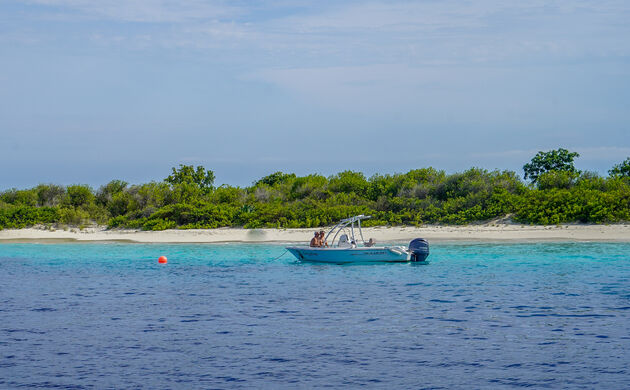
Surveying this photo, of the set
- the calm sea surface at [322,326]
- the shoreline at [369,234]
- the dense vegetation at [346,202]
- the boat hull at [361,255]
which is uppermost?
the dense vegetation at [346,202]

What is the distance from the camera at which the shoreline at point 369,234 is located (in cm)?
3884

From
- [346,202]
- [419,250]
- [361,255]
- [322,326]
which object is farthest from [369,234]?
[322,326]

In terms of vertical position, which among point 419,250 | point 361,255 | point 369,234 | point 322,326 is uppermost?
point 369,234

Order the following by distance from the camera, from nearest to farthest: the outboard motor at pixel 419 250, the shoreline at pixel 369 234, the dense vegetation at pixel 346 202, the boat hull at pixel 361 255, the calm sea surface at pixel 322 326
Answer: the calm sea surface at pixel 322 326 → the outboard motor at pixel 419 250 → the boat hull at pixel 361 255 → the shoreline at pixel 369 234 → the dense vegetation at pixel 346 202

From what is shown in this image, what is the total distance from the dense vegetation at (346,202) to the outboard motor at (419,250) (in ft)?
49.3

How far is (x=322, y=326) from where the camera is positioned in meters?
15.6

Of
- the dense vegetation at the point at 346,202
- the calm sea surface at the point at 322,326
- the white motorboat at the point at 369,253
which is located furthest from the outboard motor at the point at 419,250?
the dense vegetation at the point at 346,202

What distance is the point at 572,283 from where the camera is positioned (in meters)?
22.2

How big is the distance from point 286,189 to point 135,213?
11.7 metres

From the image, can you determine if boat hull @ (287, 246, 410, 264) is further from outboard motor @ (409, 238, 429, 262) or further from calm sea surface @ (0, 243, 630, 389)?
calm sea surface @ (0, 243, 630, 389)

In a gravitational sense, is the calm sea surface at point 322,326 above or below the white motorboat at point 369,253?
below

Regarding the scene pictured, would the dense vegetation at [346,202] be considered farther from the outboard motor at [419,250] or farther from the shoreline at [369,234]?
the outboard motor at [419,250]

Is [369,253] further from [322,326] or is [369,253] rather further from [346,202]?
[346,202]

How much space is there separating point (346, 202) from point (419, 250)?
20.3 m
